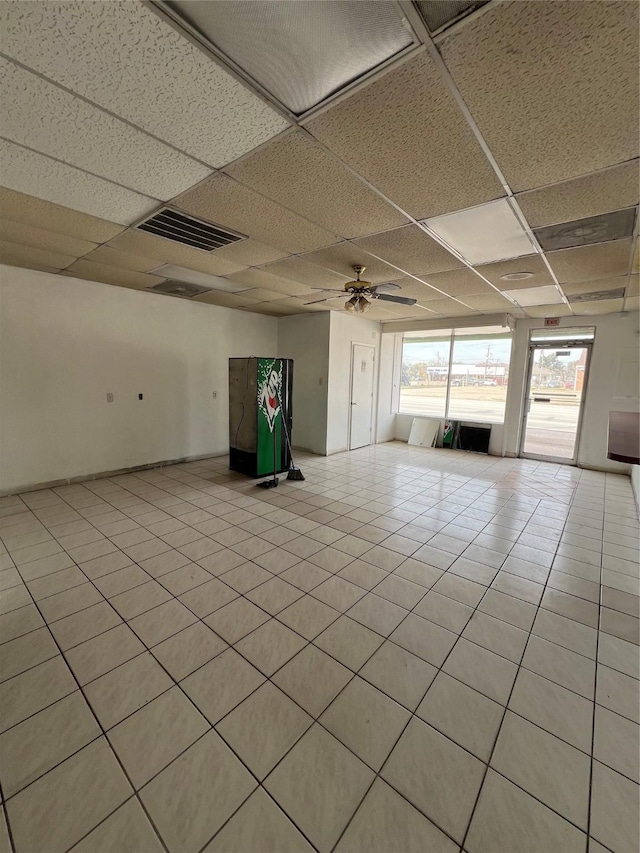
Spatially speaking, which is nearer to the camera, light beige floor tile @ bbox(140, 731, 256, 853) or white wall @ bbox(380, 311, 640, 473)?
light beige floor tile @ bbox(140, 731, 256, 853)

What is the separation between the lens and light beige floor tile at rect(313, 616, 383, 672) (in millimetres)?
2004

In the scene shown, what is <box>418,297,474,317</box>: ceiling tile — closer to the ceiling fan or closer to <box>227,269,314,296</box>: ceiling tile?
the ceiling fan

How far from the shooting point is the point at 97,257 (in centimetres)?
376

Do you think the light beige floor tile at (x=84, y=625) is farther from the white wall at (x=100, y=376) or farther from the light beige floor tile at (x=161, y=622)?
the white wall at (x=100, y=376)

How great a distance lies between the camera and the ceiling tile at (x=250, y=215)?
2326 mm

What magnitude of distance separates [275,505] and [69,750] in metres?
2.83

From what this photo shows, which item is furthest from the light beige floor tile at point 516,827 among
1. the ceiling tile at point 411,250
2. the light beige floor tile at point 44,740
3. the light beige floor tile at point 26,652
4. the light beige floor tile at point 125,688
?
the ceiling tile at point 411,250

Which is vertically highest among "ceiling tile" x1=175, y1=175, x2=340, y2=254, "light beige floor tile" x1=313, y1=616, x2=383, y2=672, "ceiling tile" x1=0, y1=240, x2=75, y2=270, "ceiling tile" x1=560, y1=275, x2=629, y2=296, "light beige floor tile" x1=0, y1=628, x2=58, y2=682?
"ceiling tile" x1=175, y1=175, x2=340, y2=254

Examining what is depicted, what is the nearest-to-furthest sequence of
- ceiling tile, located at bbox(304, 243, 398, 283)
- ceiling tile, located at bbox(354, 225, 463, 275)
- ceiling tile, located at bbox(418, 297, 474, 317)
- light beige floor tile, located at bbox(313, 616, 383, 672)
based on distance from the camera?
light beige floor tile, located at bbox(313, 616, 383, 672)
ceiling tile, located at bbox(354, 225, 463, 275)
ceiling tile, located at bbox(304, 243, 398, 283)
ceiling tile, located at bbox(418, 297, 474, 317)

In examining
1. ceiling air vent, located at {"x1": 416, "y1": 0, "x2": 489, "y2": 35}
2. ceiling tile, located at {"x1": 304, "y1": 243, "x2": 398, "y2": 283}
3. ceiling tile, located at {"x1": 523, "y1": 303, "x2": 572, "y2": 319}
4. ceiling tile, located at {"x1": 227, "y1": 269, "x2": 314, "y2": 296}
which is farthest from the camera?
ceiling tile, located at {"x1": 523, "y1": 303, "x2": 572, "y2": 319}

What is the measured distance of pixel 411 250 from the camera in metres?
3.23

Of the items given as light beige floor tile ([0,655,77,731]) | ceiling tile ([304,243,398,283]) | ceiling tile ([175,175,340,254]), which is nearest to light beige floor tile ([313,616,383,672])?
light beige floor tile ([0,655,77,731])

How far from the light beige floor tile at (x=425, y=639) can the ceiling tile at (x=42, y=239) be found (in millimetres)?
4228

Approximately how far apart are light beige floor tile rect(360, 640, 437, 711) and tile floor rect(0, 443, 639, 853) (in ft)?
0.04
